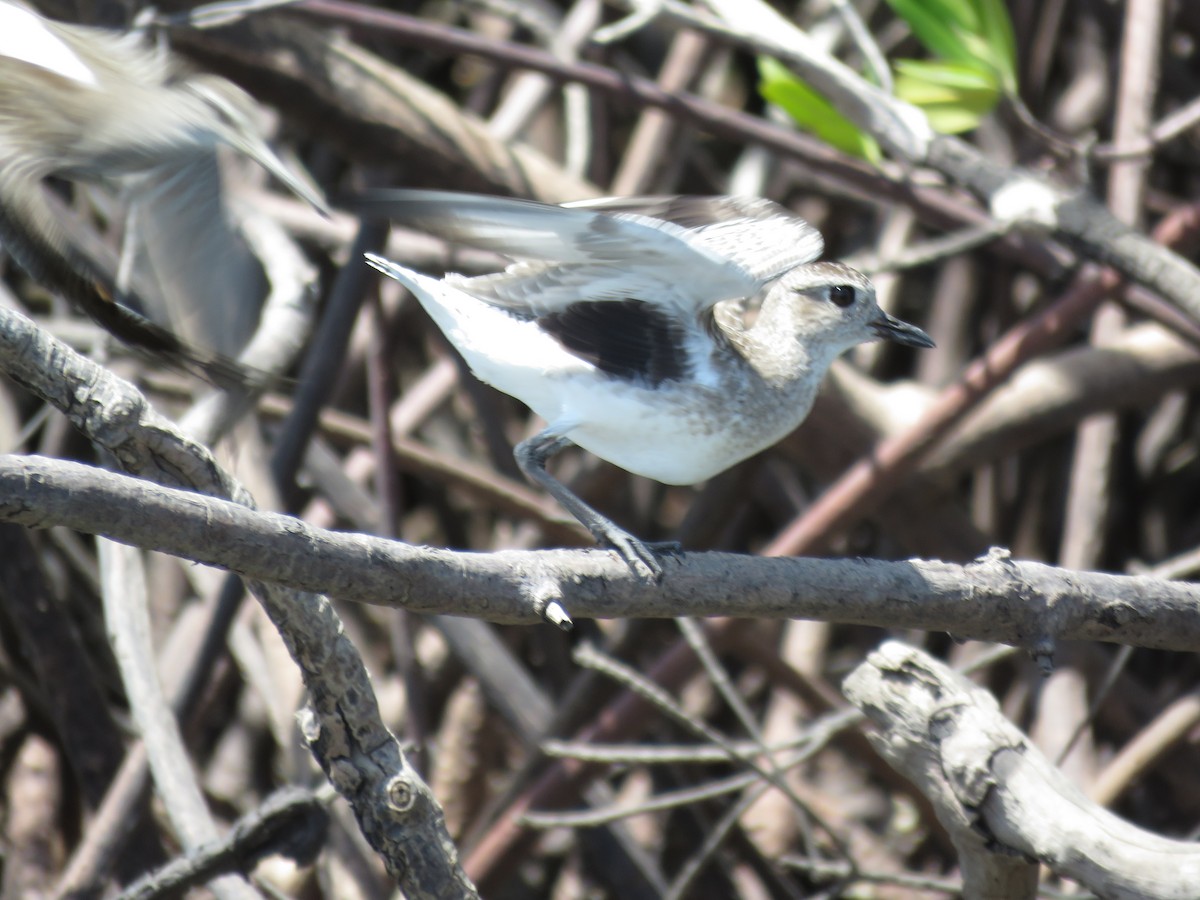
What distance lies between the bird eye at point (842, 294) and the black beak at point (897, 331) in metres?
0.06

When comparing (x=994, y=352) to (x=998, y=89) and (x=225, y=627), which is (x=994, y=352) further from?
(x=225, y=627)

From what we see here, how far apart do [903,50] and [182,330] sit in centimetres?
210

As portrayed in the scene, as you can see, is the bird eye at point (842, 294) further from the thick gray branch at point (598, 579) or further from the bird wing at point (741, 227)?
the thick gray branch at point (598, 579)

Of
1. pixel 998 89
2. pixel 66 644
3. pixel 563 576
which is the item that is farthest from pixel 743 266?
pixel 66 644

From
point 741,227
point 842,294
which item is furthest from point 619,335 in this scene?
point 842,294

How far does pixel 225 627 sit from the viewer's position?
6.36 feet

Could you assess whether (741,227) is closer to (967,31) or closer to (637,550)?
(637,550)

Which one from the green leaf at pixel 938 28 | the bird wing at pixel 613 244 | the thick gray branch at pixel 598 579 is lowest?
the thick gray branch at pixel 598 579

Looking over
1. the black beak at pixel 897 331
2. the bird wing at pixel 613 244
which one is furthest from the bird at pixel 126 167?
the black beak at pixel 897 331

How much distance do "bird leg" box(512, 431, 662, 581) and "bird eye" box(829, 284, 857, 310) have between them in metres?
0.41

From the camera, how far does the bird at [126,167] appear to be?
105 cm

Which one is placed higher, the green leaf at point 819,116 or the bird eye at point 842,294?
the green leaf at point 819,116

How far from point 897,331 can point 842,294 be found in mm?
105

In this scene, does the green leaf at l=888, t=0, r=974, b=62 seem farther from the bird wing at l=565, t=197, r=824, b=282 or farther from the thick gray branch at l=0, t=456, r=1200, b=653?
the thick gray branch at l=0, t=456, r=1200, b=653
